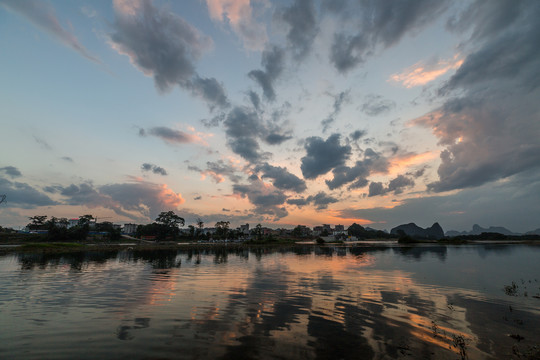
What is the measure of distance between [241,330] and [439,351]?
10.6m

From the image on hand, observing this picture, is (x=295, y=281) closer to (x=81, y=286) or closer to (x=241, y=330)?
(x=241, y=330)

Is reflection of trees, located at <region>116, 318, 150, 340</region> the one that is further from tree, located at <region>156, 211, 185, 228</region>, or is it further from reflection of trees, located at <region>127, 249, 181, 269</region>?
tree, located at <region>156, 211, 185, 228</region>

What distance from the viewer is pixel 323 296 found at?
2314 centimetres

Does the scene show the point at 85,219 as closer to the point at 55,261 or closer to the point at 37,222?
the point at 37,222

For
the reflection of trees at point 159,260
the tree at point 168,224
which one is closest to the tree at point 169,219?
the tree at point 168,224

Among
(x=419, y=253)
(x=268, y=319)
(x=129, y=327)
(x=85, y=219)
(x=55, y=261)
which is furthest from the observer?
(x=85, y=219)

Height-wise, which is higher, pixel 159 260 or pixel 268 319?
pixel 268 319

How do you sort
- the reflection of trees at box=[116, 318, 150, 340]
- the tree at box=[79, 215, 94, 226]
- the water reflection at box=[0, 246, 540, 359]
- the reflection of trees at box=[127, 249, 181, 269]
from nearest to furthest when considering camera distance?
the water reflection at box=[0, 246, 540, 359] < the reflection of trees at box=[116, 318, 150, 340] < the reflection of trees at box=[127, 249, 181, 269] < the tree at box=[79, 215, 94, 226]

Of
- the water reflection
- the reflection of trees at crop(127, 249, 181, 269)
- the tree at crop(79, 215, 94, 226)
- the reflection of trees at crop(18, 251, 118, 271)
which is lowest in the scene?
the reflection of trees at crop(127, 249, 181, 269)

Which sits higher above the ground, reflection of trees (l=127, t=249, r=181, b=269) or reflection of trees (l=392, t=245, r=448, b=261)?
reflection of trees (l=127, t=249, r=181, b=269)

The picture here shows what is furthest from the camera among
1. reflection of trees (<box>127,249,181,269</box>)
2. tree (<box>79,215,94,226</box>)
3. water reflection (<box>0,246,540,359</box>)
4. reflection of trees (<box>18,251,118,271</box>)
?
tree (<box>79,215,94,226</box>)

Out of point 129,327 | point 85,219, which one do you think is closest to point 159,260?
point 129,327

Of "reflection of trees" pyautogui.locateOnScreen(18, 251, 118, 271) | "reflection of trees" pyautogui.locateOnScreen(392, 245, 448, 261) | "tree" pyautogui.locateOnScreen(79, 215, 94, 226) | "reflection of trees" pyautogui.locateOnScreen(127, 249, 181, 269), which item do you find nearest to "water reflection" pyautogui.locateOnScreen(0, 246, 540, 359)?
"reflection of trees" pyautogui.locateOnScreen(127, 249, 181, 269)

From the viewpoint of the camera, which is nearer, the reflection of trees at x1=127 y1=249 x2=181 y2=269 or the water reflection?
the water reflection
